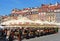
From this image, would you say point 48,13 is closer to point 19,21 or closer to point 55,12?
point 55,12

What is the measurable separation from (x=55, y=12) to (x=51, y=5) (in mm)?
13453

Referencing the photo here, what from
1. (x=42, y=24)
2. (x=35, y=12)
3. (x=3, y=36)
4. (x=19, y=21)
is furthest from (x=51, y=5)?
(x=3, y=36)

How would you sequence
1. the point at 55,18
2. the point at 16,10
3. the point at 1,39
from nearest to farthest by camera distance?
the point at 1,39 → the point at 55,18 → the point at 16,10

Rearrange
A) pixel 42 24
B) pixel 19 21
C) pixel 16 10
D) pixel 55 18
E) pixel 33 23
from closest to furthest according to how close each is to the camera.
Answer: pixel 19 21
pixel 33 23
pixel 42 24
pixel 55 18
pixel 16 10

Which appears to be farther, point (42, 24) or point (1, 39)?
point (42, 24)

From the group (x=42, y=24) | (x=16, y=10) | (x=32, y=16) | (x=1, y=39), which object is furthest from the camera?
(x=16, y=10)

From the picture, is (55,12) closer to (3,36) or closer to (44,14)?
(44,14)

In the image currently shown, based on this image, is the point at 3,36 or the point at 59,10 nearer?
the point at 3,36

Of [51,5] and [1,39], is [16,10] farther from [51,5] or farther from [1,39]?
[1,39]

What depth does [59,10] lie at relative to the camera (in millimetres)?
83438

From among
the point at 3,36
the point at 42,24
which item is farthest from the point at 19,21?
the point at 3,36

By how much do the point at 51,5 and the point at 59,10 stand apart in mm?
11950

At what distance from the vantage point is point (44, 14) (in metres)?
84.2

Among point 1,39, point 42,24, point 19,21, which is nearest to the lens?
point 1,39
